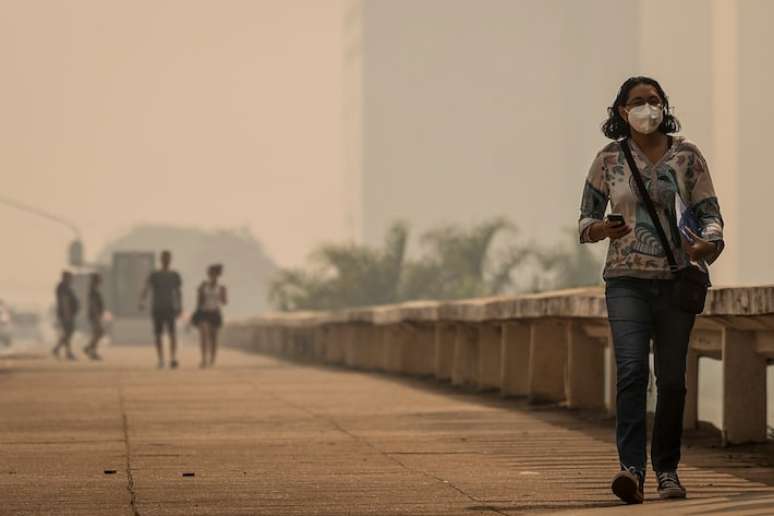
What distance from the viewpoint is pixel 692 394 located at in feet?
52.5

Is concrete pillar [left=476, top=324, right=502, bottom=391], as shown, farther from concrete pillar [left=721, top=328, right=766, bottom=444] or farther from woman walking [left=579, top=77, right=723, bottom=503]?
woman walking [left=579, top=77, right=723, bottom=503]

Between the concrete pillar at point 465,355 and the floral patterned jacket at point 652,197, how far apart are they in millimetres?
13227

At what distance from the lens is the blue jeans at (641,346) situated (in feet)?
35.3

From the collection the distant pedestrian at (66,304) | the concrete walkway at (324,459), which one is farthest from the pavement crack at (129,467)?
the distant pedestrian at (66,304)

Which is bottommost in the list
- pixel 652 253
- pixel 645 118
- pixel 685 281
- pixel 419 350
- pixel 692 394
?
pixel 692 394

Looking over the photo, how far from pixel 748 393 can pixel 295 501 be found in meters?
4.53

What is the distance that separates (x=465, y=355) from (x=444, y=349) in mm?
1806

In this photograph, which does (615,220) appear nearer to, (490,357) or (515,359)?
(515,359)

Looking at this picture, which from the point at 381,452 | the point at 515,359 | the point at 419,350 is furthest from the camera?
the point at 419,350

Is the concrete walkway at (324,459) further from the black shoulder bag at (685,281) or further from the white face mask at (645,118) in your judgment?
the white face mask at (645,118)

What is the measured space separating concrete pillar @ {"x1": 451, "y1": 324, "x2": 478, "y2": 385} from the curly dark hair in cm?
1316

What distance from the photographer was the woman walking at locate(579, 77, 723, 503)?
35.1ft

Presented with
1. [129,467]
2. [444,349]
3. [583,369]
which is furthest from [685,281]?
[444,349]

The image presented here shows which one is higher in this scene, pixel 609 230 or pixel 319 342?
pixel 609 230
